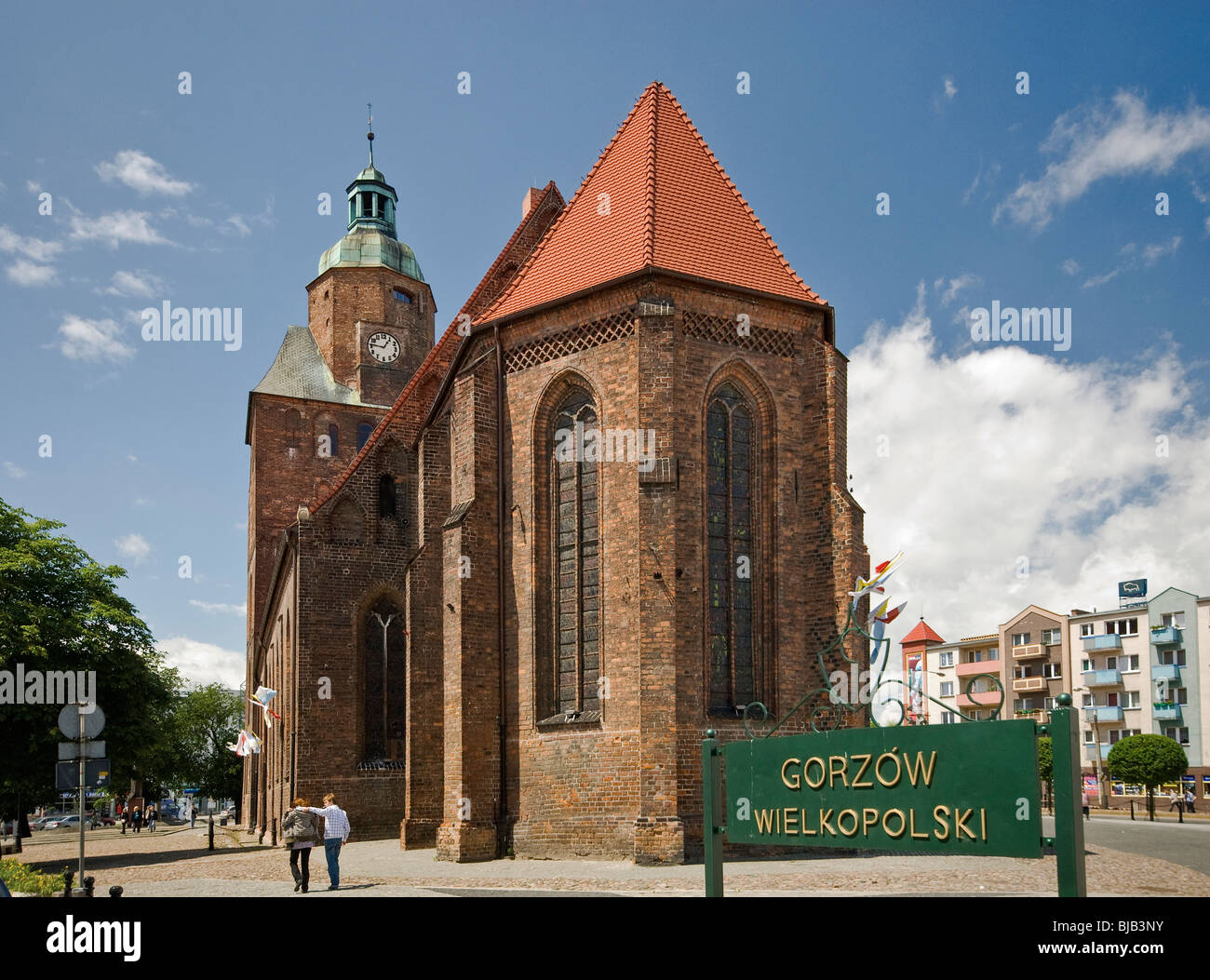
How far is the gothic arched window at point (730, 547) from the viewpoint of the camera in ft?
64.7

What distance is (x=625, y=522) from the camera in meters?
19.3

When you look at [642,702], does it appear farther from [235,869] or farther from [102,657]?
[102,657]

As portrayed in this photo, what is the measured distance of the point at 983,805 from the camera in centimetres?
670

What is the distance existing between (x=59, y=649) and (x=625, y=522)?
18.9 metres

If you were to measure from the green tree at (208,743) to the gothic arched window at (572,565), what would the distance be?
1890 inches

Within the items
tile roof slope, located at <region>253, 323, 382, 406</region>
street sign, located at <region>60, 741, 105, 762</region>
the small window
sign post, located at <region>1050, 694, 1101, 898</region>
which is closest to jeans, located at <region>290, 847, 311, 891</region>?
street sign, located at <region>60, 741, 105, 762</region>

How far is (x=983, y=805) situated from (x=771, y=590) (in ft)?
44.7

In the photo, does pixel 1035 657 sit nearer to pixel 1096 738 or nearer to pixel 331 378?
pixel 1096 738

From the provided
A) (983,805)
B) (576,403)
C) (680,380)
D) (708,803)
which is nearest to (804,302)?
(680,380)

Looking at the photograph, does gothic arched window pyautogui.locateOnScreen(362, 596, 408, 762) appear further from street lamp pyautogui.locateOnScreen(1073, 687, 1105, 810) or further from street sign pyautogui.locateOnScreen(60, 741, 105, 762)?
street lamp pyautogui.locateOnScreen(1073, 687, 1105, 810)

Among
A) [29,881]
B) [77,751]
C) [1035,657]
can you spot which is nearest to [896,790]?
[77,751]

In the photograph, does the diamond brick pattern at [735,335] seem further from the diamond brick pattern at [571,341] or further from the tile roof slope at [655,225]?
the diamond brick pattern at [571,341]

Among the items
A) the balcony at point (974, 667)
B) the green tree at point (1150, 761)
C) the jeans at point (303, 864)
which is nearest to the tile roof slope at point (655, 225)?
the jeans at point (303, 864)

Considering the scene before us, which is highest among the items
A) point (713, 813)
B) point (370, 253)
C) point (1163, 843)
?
point (370, 253)
